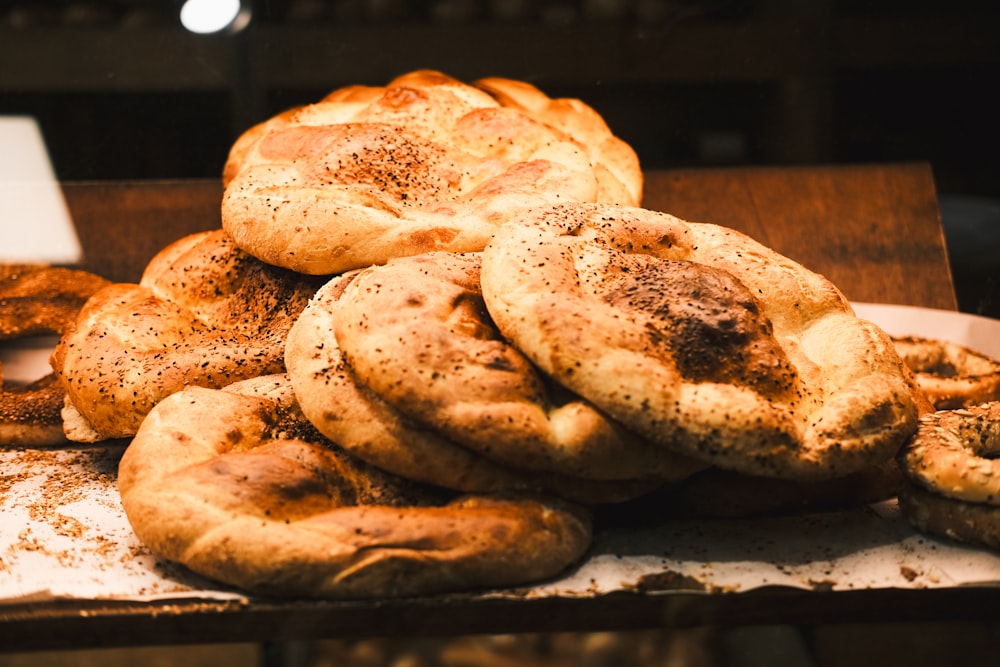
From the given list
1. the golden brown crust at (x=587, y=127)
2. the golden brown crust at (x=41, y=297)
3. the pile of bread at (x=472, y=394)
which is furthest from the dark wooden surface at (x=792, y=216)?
the pile of bread at (x=472, y=394)

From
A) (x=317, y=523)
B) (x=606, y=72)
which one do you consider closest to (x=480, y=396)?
(x=317, y=523)

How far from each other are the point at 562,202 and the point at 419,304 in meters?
0.56

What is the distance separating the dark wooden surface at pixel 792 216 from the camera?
10.2 ft

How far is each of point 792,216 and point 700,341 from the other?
172cm

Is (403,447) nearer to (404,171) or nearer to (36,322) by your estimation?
(404,171)

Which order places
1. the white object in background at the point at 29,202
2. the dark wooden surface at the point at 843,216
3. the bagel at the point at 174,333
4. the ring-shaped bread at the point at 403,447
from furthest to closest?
the dark wooden surface at the point at 843,216 < the white object in background at the point at 29,202 < the bagel at the point at 174,333 < the ring-shaped bread at the point at 403,447

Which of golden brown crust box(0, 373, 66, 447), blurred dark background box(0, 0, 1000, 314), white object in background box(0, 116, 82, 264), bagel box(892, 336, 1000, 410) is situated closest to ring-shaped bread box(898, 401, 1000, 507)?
bagel box(892, 336, 1000, 410)

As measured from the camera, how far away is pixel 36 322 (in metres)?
2.69

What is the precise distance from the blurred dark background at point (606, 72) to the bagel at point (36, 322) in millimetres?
437

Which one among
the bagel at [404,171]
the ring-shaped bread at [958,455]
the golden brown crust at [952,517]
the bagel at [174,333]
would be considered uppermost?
the bagel at [404,171]

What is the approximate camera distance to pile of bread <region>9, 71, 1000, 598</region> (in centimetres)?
161

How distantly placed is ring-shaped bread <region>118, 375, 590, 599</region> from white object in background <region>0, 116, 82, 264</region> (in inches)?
57.4

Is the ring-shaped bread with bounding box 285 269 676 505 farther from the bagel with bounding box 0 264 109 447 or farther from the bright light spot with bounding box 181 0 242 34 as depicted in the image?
the bright light spot with bounding box 181 0 242 34

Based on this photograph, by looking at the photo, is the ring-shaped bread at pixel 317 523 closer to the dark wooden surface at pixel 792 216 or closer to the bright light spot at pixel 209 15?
the dark wooden surface at pixel 792 216
